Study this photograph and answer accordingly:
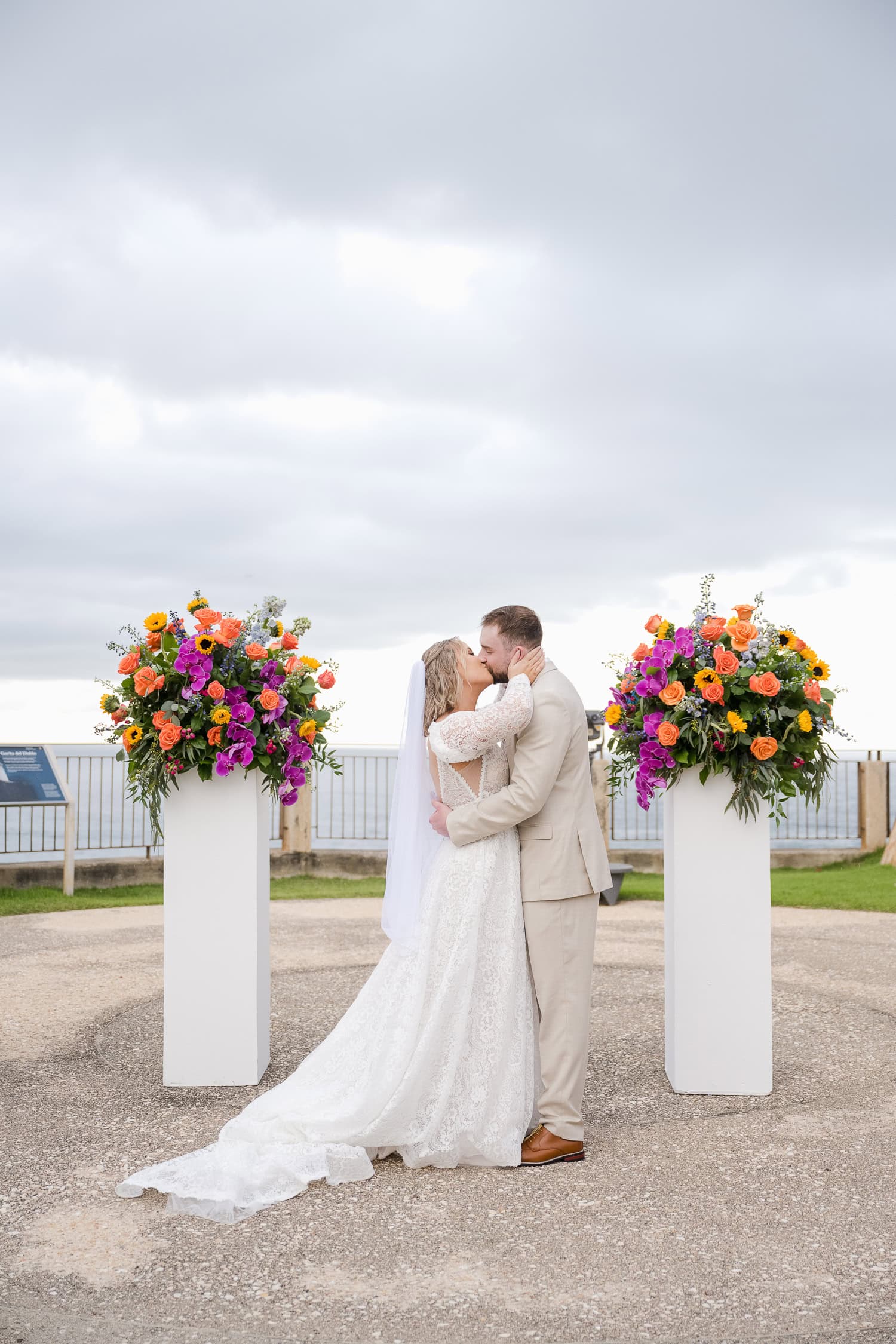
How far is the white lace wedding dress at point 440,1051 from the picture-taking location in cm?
465

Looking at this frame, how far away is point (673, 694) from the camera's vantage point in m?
5.61

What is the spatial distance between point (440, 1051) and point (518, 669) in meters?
1.63

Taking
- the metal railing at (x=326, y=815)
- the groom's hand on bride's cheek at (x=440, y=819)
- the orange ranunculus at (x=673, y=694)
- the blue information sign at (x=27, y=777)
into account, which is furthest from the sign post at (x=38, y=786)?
the orange ranunculus at (x=673, y=694)

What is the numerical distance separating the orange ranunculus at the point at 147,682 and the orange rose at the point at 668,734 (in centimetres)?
251

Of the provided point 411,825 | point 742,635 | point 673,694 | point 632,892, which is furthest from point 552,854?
point 632,892

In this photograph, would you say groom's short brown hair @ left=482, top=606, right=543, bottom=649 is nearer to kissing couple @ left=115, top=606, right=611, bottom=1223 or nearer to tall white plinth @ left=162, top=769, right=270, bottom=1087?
kissing couple @ left=115, top=606, right=611, bottom=1223

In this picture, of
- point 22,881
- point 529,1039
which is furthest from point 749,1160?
point 22,881

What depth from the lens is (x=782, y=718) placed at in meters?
5.76

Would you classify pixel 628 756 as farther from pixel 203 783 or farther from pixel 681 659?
pixel 203 783

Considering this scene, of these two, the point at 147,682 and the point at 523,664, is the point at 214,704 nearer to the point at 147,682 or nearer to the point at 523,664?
the point at 147,682

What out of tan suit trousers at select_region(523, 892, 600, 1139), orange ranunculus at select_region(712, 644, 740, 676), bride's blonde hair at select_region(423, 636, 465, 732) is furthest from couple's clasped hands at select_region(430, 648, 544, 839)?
orange ranunculus at select_region(712, 644, 740, 676)

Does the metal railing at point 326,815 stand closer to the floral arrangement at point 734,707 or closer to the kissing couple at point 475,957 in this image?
the floral arrangement at point 734,707

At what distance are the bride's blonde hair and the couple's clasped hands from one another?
231 mm

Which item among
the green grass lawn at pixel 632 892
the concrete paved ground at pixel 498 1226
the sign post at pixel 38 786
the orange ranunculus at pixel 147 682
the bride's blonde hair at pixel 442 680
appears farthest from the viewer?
the sign post at pixel 38 786
